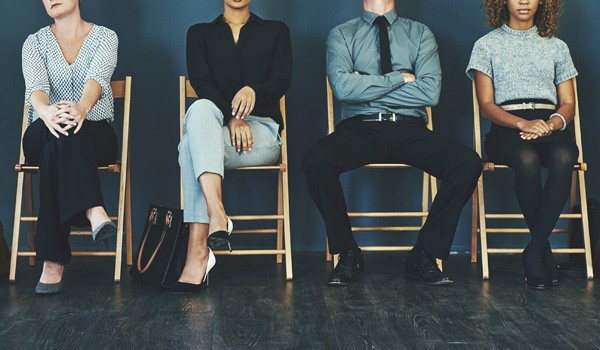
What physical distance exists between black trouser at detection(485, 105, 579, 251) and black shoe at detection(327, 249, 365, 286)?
730 mm

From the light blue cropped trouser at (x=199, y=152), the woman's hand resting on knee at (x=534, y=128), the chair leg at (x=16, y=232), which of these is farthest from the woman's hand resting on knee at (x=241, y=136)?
the woman's hand resting on knee at (x=534, y=128)

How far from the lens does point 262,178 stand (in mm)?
3545

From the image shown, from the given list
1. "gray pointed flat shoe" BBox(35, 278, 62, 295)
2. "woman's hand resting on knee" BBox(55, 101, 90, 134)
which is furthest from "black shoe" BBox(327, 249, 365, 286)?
"woman's hand resting on knee" BBox(55, 101, 90, 134)

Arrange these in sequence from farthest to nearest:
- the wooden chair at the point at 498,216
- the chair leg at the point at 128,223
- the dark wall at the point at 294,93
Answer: the dark wall at the point at 294,93 < the chair leg at the point at 128,223 < the wooden chair at the point at 498,216

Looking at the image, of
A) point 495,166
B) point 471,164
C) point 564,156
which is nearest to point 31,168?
point 471,164

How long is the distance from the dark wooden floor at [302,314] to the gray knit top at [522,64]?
857mm

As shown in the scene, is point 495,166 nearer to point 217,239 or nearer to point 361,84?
point 361,84

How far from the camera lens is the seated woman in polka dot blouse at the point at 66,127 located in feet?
8.20

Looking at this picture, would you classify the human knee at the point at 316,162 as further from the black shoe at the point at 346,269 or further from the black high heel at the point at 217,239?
the black high heel at the point at 217,239

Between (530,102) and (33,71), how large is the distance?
2.26 m

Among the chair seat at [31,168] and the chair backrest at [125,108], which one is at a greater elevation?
the chair backrest at [125,108]

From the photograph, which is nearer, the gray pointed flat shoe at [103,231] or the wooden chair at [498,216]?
the gray pointed flat shoe at [103,231]

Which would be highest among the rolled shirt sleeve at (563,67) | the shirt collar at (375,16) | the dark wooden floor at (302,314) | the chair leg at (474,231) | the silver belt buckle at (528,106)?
the shirt collar at (375,16)

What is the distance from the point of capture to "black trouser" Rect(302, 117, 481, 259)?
8.98 feet
